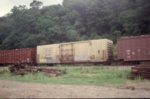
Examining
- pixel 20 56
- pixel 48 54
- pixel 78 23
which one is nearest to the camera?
pixel 48 54

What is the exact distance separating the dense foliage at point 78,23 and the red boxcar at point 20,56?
17.0m

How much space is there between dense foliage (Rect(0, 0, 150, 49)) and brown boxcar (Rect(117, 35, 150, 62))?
2791cm

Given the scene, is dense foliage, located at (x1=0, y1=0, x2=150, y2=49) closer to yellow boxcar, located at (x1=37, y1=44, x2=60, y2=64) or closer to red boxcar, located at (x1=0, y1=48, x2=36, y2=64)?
red boxcar, located at (x1=0, y1=48, x2=36, y2=64)

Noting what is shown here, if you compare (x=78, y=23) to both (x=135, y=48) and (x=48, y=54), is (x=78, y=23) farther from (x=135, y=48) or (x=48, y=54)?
(x=135, y=48)

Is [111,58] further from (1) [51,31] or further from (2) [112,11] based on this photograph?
(2) [112,11]

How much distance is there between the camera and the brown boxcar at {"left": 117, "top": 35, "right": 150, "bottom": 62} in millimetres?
27812

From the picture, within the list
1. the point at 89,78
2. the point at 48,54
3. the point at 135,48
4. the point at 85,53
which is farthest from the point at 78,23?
the point at 89,78

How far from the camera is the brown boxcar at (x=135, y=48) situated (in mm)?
27812

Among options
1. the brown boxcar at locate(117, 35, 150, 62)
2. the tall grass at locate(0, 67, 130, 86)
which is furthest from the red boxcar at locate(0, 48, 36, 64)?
the tall grass at locate(0, 67, 130, 86)

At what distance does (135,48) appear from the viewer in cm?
2850

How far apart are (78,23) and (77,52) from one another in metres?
38.0

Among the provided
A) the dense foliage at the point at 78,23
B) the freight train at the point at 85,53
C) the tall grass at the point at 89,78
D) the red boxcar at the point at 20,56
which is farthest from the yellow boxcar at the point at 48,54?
the dense foliage at the point at 78,23

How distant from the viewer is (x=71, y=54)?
Answer: 113 feet

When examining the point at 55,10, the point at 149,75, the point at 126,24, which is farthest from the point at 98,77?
the point at 55,10
